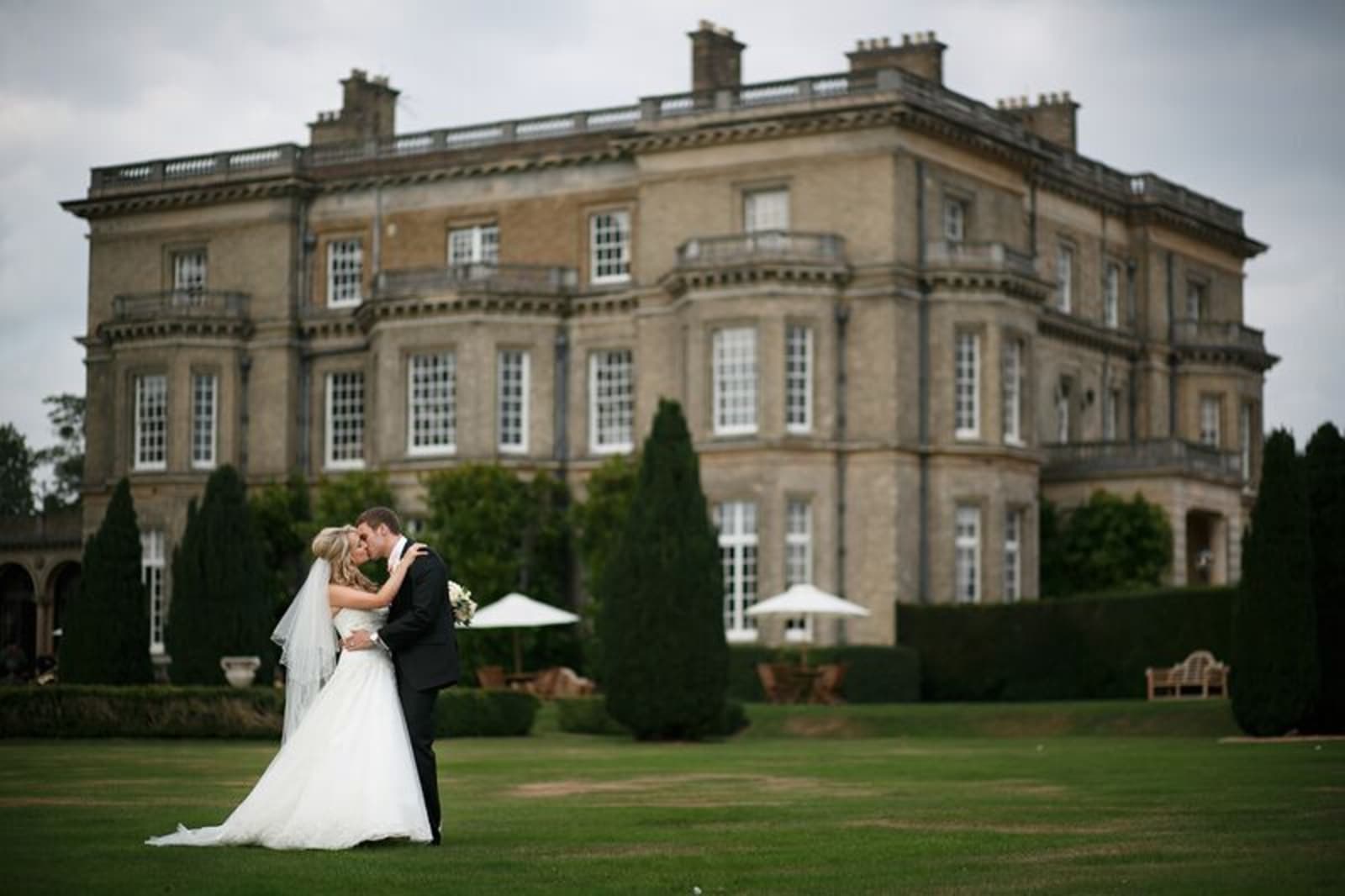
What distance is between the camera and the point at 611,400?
54.2 metres

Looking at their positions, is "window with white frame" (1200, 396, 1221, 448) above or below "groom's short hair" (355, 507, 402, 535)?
above

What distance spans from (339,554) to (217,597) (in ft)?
102

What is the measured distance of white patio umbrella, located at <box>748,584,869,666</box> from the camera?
150ft

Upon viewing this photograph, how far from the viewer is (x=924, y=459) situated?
50812mm

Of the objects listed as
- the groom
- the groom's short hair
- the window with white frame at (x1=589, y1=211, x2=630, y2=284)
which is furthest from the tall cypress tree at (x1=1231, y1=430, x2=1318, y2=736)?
the window with white frame at (x1=589, y1=211, x2=630, y2=284)

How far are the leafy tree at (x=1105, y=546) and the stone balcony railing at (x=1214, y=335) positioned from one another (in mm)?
9399

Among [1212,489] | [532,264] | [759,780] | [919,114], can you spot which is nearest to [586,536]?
[532,264]

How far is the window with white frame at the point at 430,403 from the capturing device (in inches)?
2135

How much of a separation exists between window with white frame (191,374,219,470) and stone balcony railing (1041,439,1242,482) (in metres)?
20.7

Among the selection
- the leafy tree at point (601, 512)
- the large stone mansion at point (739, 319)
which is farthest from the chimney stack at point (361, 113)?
the leafy tree at point (601, 512)

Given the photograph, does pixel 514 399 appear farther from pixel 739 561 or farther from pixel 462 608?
pixel 462 608

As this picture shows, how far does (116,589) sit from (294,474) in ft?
51.7

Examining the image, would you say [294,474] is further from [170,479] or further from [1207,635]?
[1207,635]

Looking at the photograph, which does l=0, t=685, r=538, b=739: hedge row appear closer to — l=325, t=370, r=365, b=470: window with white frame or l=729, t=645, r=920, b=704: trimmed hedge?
l=729, t=645, r=920, b=704: trimmed hedge
